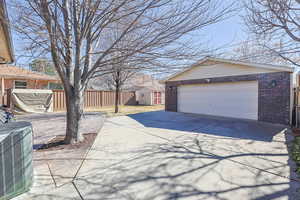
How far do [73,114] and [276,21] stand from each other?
284 inches

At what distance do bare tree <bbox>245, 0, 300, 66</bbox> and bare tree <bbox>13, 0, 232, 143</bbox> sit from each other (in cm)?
319

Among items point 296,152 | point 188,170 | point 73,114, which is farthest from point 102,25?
point 296,152

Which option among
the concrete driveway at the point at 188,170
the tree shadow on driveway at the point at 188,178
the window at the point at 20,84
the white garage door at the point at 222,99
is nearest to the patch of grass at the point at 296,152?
the concrete driveway at the point at 188,170

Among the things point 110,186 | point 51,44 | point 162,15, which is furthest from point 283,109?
point 51,44

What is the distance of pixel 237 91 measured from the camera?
27.0 ft

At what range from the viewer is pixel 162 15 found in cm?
331

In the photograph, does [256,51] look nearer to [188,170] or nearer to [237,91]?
[237,91]

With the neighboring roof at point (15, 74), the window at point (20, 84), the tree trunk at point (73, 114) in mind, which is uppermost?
the neighboring roof at point (15, 74)

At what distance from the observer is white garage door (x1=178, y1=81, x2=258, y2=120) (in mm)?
7762

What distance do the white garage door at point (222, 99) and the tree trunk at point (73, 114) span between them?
7.54 metres

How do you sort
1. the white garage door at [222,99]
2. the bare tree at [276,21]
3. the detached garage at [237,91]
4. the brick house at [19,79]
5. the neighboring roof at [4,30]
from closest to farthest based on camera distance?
the neighboring roof at [4,30], the bare tree at [276,21], the detached garage at [237,91], the white garage door at [222,99], the brick house at [19,79]

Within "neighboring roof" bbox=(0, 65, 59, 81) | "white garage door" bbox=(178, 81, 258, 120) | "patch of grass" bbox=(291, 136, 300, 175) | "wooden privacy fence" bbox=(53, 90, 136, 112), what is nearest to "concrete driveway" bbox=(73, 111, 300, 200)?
"patch of grass" bbox=(291, 136, 300, 175)

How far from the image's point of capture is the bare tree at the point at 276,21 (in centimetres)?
489

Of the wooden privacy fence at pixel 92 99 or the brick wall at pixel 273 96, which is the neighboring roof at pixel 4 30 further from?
the brick wall at pixel 273 96
